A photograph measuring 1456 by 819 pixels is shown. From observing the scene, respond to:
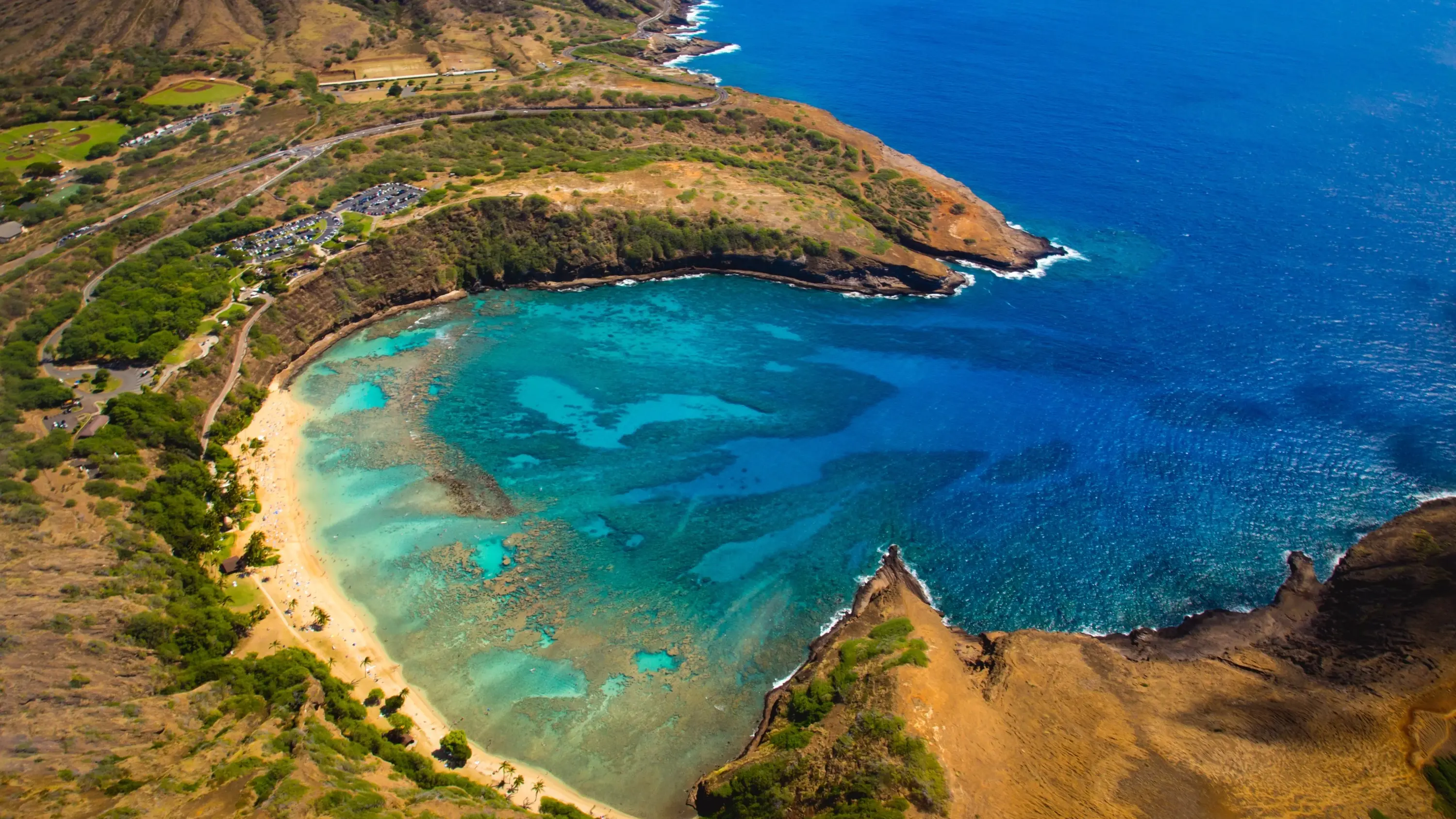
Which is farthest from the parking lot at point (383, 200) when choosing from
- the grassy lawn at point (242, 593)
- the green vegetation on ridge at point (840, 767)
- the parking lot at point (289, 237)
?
the green vegetation on ridge at point (840, 767)

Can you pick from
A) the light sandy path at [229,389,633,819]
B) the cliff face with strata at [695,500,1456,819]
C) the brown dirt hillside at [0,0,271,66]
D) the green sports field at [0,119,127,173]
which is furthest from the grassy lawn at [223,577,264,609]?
the brown dirt hillside at [0,0,271,66]

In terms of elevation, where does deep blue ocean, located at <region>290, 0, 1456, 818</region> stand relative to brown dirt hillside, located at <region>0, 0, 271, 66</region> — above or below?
below

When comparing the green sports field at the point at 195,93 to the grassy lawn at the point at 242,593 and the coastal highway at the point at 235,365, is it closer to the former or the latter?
the coastal highway at the point at 235,365

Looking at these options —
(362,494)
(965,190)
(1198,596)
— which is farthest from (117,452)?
(965,190)

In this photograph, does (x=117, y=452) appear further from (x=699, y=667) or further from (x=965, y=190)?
(x=965, y=190)

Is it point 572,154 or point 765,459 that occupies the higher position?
point 572,154

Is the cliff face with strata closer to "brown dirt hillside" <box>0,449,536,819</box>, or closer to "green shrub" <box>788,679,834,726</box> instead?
"green shrub" <box>788,679,834,726</box>

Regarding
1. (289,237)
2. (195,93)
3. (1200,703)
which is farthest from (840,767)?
(195,93)
